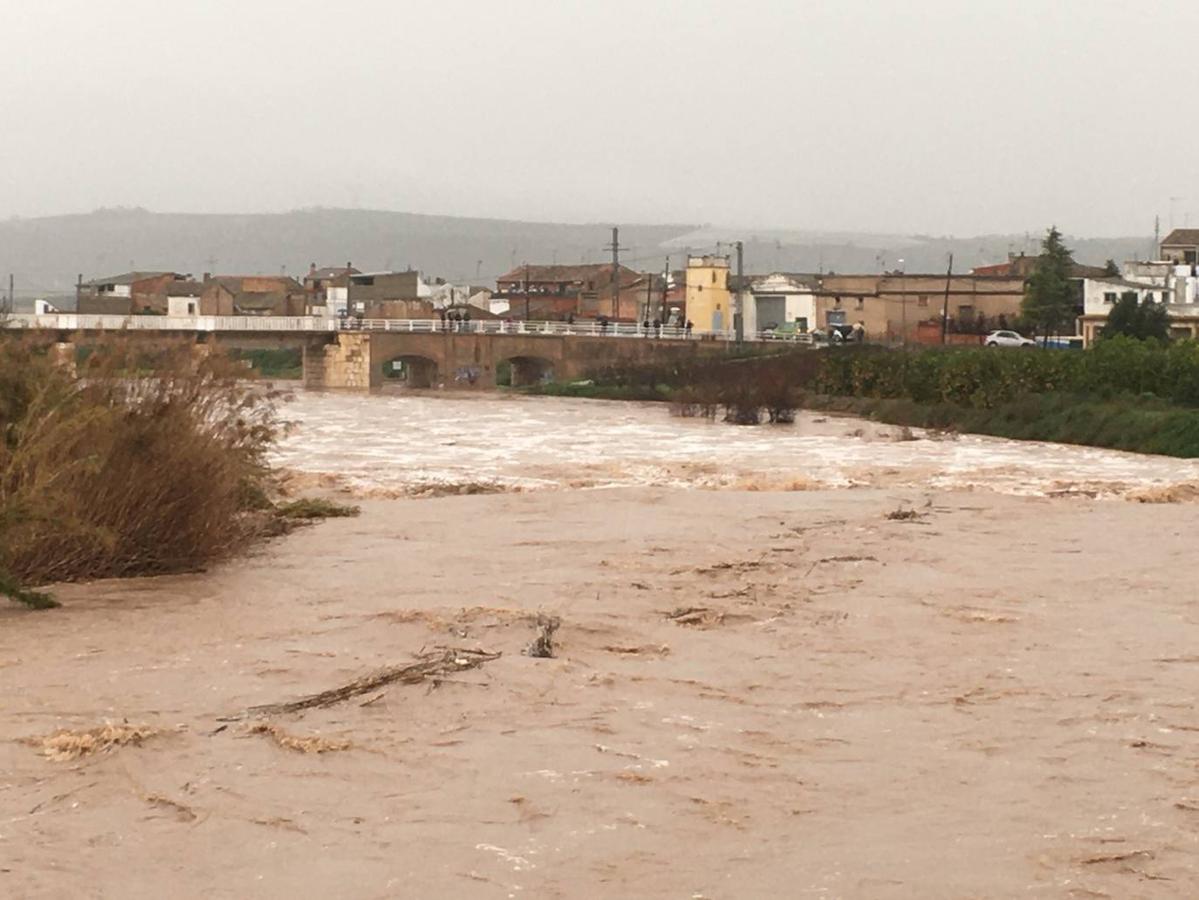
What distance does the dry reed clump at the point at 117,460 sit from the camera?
479 inches

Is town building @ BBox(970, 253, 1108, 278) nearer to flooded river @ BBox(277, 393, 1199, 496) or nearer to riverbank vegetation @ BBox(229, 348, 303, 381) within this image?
riverbank vegetation @ BBox(229, 348, 303, 381)

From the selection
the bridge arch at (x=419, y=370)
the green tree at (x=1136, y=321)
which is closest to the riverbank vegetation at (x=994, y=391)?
the green tree at (x=1136, y=321)

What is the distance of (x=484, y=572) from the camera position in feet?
48.0

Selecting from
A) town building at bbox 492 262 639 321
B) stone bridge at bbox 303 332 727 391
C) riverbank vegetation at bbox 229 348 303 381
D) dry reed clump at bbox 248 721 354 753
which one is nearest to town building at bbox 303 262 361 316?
riverbank vegetation at bbox 229 348 303 381

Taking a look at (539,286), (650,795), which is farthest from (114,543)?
(539,286)

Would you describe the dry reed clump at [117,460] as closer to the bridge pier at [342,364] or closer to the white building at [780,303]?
the bridge pier at [342,364]

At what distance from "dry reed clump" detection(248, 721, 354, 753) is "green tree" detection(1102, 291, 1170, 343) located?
53178 mm

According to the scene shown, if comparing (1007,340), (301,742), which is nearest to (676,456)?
(301,742)

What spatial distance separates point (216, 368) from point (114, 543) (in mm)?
2250

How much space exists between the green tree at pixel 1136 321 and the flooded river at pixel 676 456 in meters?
15.4

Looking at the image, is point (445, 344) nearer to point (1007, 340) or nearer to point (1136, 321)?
point (1007, 340)

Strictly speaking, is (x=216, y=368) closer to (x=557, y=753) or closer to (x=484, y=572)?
(x=484, y=572)

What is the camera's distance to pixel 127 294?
107938 millimetres

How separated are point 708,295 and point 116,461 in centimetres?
7771
